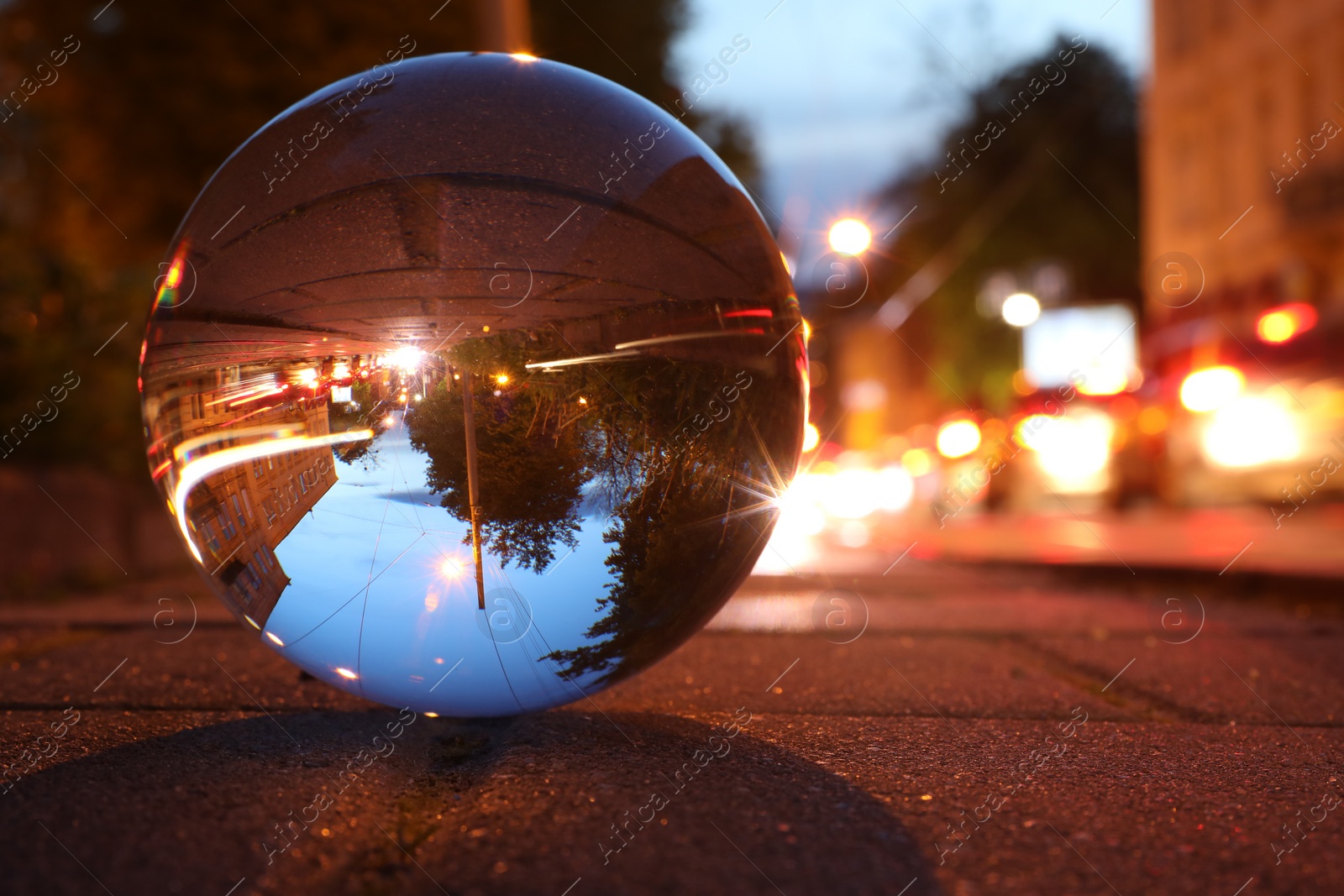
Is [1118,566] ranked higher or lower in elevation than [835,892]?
higher

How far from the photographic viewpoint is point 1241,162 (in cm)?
2188

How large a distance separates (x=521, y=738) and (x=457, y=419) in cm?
89

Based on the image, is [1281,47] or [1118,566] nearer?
[1118,566]

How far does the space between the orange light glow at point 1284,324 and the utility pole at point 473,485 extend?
12.5 meters

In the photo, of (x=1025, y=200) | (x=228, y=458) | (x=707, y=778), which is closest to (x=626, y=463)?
(x=707, y=778)

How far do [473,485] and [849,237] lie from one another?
722 centimetres

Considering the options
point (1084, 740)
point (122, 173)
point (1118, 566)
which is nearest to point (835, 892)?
point (1084, 740)

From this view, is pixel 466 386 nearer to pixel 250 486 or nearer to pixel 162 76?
pixel 250 486

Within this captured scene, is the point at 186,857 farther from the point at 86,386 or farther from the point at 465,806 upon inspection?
the point at 86,386

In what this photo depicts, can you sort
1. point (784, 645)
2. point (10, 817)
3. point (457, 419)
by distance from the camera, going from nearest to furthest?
point (10, 817) < point (457, 419) < point (784, 645)

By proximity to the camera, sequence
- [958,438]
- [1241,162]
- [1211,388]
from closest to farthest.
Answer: [1211,388] → [958,438] → [1241,162]

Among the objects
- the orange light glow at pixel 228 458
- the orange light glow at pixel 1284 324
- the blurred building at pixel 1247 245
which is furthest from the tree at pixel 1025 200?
the orange light glow at pixel 228 458

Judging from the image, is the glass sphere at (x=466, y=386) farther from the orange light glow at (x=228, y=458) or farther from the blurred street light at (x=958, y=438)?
the blurred street light at (x=958, y=438)

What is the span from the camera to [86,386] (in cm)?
654
